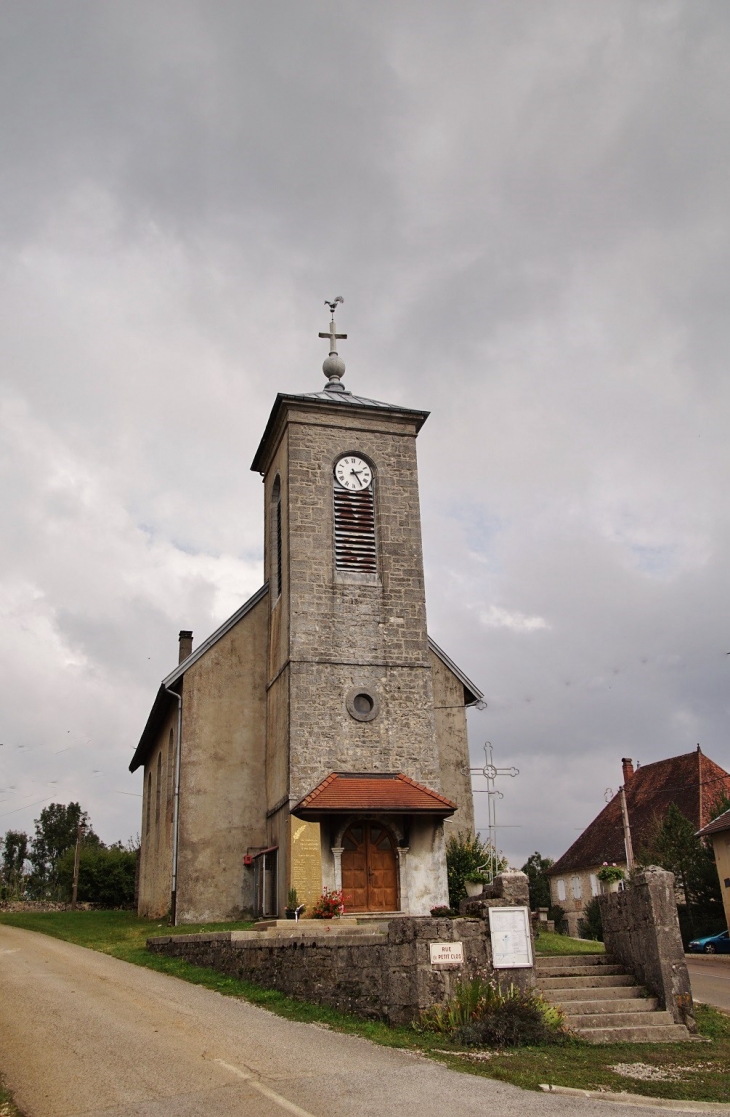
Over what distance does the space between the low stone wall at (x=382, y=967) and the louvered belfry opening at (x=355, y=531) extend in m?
10.6

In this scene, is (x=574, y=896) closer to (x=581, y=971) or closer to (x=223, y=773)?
(x=223, y=773)

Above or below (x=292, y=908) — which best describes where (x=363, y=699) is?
above

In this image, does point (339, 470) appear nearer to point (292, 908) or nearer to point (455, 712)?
point (455, 712)

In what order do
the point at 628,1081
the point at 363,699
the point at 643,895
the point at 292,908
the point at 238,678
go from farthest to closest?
the point at 238,678 < the point at 363,699 < the point at 292,908 < the point at 643,895 < the point at 628,1081

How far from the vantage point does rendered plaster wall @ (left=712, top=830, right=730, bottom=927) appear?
29.5 meters

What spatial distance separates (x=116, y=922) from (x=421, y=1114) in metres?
20.9

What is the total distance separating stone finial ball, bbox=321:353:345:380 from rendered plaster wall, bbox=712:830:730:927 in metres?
18.7

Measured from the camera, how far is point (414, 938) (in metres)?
11.2

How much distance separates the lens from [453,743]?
24.1 meters

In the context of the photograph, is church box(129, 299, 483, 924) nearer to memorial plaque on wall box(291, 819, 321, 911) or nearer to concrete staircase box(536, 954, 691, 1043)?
memorial plaque on wall box(291, 819, 321, 911)

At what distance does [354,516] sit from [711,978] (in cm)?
1338

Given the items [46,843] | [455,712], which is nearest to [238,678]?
[455,712]

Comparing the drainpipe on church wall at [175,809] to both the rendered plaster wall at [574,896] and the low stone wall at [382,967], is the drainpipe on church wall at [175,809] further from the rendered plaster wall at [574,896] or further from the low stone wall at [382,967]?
the rendered plaster wall at [574,896]

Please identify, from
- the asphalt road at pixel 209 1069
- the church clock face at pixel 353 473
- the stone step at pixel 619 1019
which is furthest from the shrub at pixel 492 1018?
the church clock face at pixel 353 473
